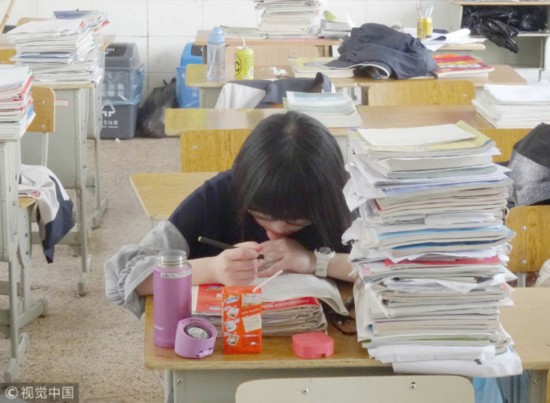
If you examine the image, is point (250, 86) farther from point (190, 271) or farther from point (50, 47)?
point (190, 271)

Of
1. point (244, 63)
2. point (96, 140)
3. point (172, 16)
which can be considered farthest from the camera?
point (172, 16)

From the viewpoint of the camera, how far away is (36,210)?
3811mm

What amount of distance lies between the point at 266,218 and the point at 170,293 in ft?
1.03

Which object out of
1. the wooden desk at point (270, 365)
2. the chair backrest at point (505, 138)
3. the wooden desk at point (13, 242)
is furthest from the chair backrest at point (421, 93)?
the wooden desk at point (270, 365)

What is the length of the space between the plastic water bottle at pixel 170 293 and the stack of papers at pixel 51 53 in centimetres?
280

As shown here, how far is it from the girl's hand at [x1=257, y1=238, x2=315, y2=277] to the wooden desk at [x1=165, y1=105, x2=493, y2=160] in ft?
4.62

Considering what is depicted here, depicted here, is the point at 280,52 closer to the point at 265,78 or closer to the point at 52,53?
the point at 265,78

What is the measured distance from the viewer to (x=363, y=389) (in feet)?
5.87

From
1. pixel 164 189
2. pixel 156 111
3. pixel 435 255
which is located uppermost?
pixel 435 255

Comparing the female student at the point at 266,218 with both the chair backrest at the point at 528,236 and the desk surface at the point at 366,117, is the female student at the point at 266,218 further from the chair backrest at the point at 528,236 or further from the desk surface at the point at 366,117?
the desk surface at the point at 366,117

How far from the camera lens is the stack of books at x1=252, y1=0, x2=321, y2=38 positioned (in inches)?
221

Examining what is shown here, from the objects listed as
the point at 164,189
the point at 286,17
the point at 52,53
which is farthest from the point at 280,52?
the point at 164,189

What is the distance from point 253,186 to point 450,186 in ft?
1.38

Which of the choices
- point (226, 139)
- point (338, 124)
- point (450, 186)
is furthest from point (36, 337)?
point (450, 186)
